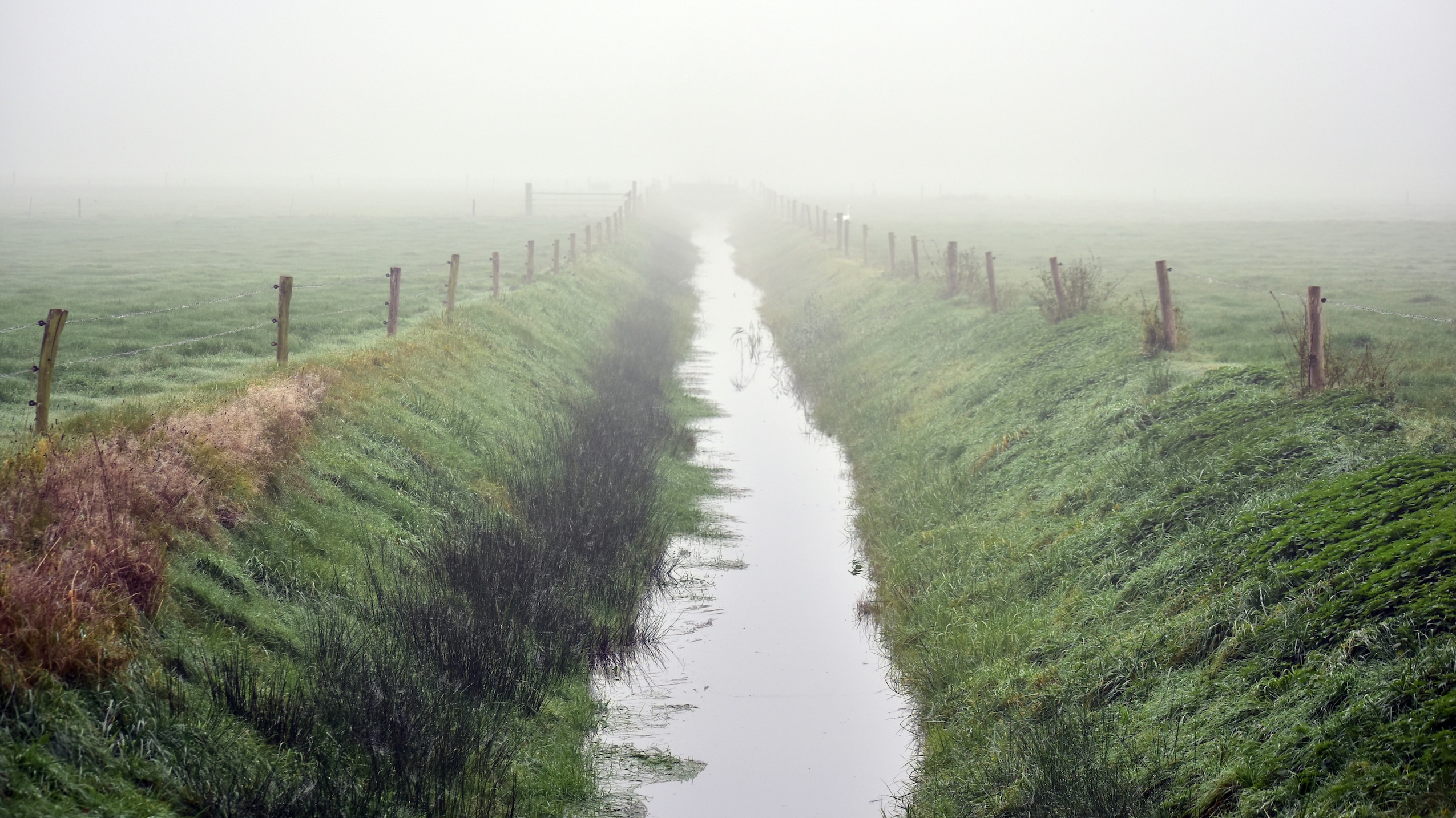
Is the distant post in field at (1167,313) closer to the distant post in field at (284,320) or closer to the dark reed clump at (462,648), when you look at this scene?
the dark reed clump at (462,648)

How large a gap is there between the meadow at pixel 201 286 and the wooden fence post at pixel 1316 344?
11.0 metres

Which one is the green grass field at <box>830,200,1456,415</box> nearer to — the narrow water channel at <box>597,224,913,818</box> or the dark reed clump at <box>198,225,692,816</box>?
the narrow water channel at <box>597,224,913,818</box>

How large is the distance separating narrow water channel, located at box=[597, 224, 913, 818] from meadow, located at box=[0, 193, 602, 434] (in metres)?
Result: 5.88

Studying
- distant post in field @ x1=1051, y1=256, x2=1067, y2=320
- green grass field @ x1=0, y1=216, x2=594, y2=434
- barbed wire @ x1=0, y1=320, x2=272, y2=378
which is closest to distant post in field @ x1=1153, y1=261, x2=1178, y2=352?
distant post in field @ x1=1051, y1=256, x2=1067, y2=320

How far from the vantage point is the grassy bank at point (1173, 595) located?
5168mm

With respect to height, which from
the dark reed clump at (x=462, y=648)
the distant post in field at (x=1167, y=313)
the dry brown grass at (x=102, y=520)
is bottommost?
the dark reed clump at (x=462, y=648)

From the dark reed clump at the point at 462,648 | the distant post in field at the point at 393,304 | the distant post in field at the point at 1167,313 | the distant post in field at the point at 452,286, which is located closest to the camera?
the dark reed clump at the point at 462,648

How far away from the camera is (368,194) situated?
351 ft

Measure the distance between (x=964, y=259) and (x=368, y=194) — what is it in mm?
94920

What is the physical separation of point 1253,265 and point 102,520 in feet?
110

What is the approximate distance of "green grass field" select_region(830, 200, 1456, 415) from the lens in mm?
15242

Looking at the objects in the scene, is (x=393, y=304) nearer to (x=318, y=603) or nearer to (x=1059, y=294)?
(x=318, y=603)

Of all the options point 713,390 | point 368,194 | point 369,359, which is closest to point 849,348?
point 713,390

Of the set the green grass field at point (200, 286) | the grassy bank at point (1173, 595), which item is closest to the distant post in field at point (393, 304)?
the green grass field at point (200, 286)
